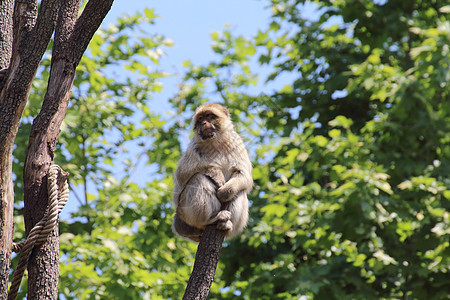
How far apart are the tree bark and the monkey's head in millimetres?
1618

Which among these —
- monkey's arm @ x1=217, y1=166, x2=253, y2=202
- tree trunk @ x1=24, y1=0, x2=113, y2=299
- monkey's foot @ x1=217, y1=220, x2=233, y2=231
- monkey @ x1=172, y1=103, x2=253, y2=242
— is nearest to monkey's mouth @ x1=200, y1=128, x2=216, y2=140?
monkey @ x1=172, y1=103, x2=253, y2=242

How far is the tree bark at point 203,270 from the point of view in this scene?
4293 mm

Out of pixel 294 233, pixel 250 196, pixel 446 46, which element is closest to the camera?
pixel 446 46

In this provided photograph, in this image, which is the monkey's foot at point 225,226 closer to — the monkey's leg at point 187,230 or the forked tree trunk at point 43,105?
the monkey's leg at point 187,230

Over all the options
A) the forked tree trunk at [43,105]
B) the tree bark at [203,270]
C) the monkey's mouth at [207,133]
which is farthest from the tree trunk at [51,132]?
the monkey's mouth at [207,133]

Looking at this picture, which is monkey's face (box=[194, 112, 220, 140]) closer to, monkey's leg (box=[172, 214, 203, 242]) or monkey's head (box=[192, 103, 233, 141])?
monkey's head (box=[192, 103, 233, 141])

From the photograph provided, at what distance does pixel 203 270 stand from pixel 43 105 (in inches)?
63.8

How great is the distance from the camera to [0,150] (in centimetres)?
378

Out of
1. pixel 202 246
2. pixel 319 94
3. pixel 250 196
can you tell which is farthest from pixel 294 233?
pixel 202 246

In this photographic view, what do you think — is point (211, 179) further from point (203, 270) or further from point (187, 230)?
point (203, 270)

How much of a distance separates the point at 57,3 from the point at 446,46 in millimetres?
6582

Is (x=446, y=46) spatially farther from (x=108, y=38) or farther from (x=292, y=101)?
(x=108, y=38)

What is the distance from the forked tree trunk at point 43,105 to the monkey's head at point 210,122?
2.11 m

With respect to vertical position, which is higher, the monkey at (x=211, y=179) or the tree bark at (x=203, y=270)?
the monkey at (x=211, y=179)
